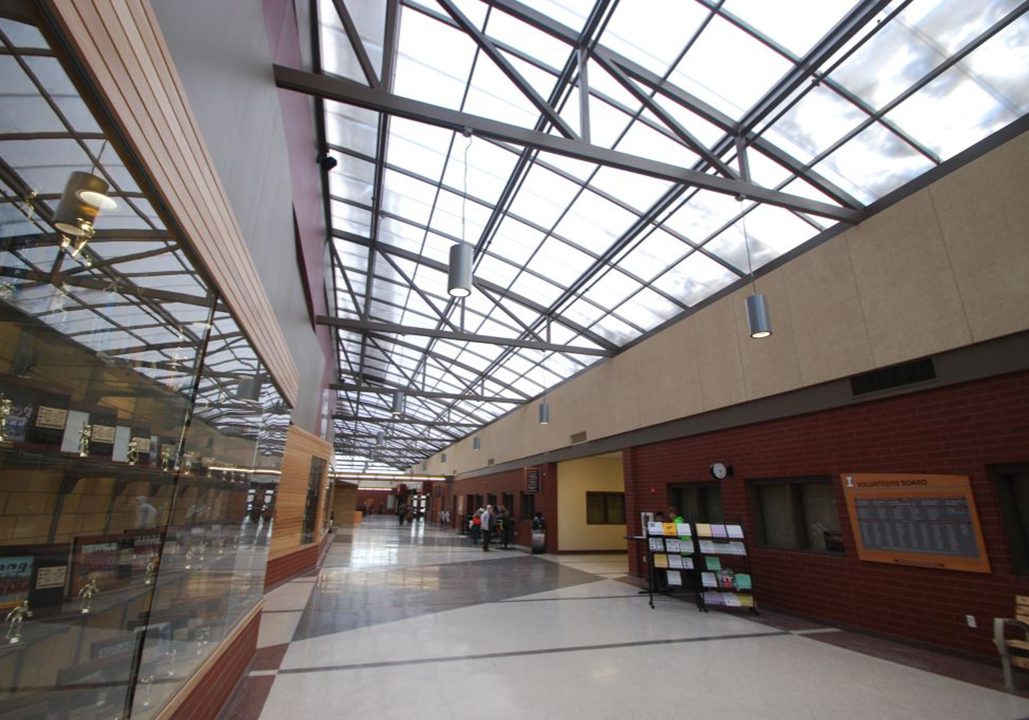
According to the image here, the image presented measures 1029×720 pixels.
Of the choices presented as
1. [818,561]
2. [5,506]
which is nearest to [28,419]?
[5,506]

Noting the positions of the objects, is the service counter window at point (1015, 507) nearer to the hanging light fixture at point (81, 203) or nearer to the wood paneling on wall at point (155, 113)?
the wood paneling on wall at point (155, 113)

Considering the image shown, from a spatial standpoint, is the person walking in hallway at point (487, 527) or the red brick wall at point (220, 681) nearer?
the red brick wall at point (220, 681)

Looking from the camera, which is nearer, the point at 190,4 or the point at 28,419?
the point at 28,419

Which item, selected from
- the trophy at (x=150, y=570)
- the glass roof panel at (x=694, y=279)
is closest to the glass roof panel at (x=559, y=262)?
the glass roof panel at (x=694, y=279)

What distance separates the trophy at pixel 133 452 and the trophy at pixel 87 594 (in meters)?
0.45

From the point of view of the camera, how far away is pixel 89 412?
5.20 ft

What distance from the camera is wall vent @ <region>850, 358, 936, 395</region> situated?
537 centimetres

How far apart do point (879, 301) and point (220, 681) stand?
7639mm

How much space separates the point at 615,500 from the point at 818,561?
939cm

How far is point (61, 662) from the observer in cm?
150

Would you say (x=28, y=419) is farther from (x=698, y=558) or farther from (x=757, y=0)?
(x=698, y=558)

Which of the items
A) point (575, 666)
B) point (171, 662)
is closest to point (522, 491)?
point (575, 666)

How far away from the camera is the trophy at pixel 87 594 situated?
1639 mm

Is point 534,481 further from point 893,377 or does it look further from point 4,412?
point 4,412
